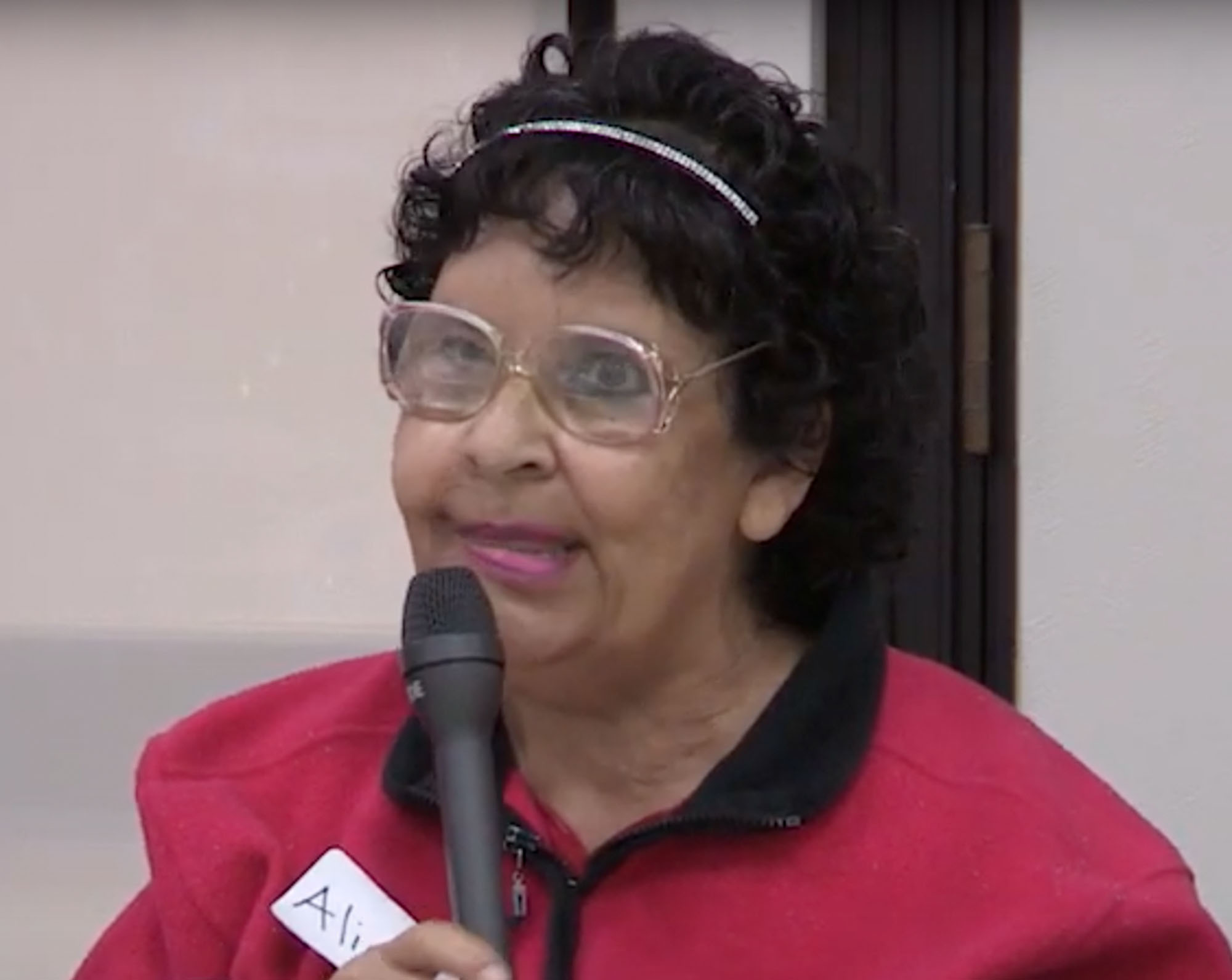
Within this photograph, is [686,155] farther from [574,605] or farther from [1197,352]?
[1197,352]

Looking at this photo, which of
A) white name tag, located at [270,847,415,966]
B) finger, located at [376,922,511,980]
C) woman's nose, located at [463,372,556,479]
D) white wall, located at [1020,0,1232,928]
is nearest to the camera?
finger, located at [376,922,511,980]

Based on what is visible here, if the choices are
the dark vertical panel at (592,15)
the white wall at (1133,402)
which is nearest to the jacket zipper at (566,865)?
the white wall at (1133,402)

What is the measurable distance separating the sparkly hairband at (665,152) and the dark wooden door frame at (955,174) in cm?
76

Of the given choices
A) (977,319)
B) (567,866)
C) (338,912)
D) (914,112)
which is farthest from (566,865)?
(914,112)

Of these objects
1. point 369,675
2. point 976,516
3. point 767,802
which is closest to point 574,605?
point 767,802

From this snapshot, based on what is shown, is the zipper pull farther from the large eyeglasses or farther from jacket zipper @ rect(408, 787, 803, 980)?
the large eyeglasses

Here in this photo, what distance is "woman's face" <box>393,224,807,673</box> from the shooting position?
1.19m

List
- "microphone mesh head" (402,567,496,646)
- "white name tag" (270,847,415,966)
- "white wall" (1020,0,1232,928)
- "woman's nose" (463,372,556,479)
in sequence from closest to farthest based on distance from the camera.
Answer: "microphone mesh head" (402,567,496,646), "woman's nose" (463,372,556,479), "white name tag" (270,847,415,966), "white wall" (1020,0,1232,928)

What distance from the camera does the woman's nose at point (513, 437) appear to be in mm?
1186

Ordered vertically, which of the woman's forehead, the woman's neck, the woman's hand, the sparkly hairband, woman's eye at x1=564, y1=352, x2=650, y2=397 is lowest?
the woman's neck

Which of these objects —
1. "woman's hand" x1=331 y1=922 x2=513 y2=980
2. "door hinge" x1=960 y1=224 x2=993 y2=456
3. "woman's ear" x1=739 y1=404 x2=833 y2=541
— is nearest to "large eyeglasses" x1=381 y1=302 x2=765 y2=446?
"woman's ear" x1=739 y1=404 x2=833 y2=541

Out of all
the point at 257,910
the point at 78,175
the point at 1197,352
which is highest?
the point at 78,175

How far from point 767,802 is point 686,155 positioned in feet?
1.25

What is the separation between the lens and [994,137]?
2.00 m
